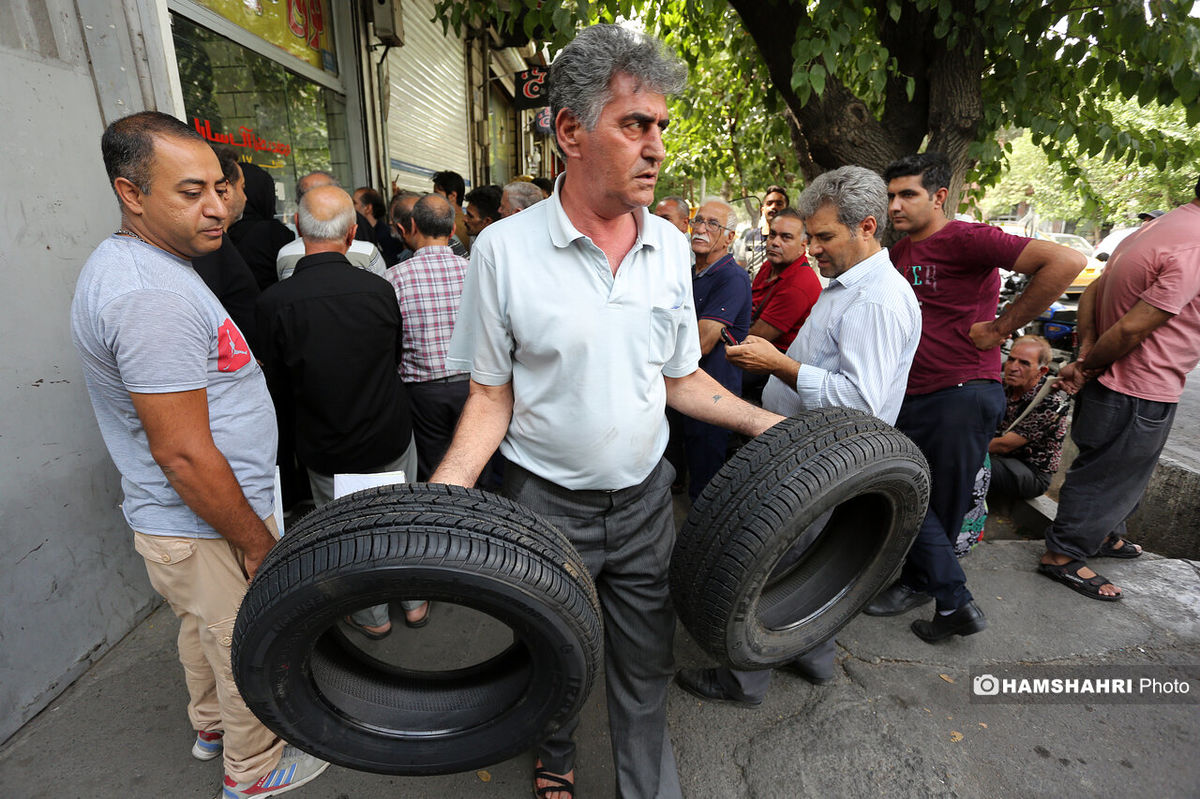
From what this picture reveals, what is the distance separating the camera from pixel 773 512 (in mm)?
1480

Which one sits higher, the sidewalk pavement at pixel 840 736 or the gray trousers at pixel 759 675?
the gray trousers at pixel 759 675

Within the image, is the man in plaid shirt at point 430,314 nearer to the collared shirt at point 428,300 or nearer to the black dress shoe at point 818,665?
the collared shirt at point 428,300

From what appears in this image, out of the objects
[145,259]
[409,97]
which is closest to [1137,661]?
[145,259]

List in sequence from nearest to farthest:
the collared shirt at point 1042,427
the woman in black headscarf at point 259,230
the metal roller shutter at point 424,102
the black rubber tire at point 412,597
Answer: the black rubber tire at point 412,597 < the woman in black headscarf at point 259,230 < the collared shirt at point 1042,427 < the metal roller shutter at point 424,102

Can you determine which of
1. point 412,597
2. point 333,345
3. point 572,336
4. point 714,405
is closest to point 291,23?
point 333,345

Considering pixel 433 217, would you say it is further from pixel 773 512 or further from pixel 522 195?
pixel 773 512

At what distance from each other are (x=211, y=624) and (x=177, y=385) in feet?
2.79

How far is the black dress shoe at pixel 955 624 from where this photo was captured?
9.50 feet

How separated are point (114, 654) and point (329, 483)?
124 cm

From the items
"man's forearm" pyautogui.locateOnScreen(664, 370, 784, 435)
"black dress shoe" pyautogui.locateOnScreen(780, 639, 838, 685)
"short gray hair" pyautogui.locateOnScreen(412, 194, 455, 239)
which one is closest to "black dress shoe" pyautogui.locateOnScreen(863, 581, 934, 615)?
"black dress shoe" pyautogui.locateOnScreen(780, 639, 838, 685)

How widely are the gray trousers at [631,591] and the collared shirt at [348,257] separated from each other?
1.88 metres

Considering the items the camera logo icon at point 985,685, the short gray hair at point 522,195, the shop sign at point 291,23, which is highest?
the shop sign at point 291,23

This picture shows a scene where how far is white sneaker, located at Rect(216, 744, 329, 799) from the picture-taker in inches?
84.4

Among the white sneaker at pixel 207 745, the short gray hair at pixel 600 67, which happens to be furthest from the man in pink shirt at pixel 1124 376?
the white sneaker at pixel 207 745
